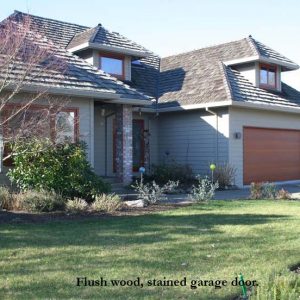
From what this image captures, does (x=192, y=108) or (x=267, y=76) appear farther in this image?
(x=267, y=76)

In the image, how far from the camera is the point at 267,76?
2084cm

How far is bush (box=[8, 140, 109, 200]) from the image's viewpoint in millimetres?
11719

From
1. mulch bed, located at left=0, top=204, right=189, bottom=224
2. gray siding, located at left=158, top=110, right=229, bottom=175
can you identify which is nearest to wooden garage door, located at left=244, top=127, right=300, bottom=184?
gray siding, located at left=158, top=110, right=229, bottom=175

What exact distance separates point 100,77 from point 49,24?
6.07 metres

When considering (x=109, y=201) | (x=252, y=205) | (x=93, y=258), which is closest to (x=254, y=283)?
(x=93, y=258)

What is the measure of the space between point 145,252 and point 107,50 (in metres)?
12.8

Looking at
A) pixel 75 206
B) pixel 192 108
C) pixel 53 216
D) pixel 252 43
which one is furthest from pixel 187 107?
pixel 53 216

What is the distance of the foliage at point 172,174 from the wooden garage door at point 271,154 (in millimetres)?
2377

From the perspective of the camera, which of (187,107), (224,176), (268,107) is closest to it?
(224,176)

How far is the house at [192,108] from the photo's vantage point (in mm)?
17145

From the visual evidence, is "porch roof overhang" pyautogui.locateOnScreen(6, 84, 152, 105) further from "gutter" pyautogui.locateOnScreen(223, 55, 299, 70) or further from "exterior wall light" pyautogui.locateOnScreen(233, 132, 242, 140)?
Answer: "gutter" pyautogui.locateOnScreen(223, 55, 299, 70)

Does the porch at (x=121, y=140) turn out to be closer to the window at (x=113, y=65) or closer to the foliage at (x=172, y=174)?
the foliage at (x=172, y=174)

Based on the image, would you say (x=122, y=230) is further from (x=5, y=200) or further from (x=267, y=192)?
(x=267, y=192)

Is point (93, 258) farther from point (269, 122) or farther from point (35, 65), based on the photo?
point (269, 122)
